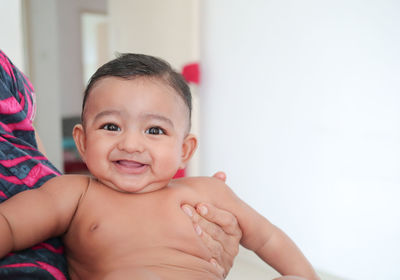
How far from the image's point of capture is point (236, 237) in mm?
1031

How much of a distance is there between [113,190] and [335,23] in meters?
1.72

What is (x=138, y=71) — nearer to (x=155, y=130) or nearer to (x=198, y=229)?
(x=155, y=130)

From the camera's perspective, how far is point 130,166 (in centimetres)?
88

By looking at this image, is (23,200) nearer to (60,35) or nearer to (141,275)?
(141,275)

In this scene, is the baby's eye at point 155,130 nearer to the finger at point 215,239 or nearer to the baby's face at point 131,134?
the baby's face at point 131,134

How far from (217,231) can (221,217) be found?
0.13ft

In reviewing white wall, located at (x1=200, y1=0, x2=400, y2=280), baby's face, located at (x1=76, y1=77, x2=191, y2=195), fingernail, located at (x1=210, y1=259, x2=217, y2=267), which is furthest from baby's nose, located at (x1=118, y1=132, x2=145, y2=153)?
white wall, located at (x1=200, y1=0, x2=400, y2=280)

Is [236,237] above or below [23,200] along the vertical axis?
below

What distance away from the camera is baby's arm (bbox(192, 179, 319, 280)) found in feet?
3.40

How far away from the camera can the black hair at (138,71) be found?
92 centimetres

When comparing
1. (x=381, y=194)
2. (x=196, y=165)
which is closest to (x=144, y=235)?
(x=381, y=194)

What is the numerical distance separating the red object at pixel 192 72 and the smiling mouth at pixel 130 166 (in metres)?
1.90

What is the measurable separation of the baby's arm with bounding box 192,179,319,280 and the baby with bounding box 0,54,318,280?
10 centimetres

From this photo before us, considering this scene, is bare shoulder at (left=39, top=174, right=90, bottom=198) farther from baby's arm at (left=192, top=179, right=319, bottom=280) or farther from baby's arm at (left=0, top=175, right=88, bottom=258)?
baby's arm at (left=192, top=179, right=319, bottom=280)
